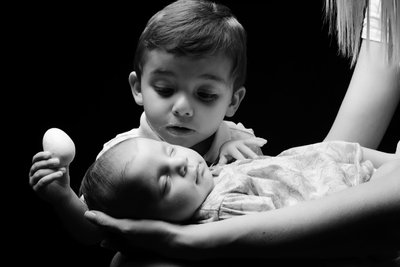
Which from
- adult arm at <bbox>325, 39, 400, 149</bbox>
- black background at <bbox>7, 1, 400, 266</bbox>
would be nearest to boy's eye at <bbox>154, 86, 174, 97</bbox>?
adult arm at <bbox>325, 39, 400, 149</bbox>

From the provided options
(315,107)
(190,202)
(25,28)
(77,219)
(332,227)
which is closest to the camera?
(332,227)

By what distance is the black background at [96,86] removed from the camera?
8.34ft

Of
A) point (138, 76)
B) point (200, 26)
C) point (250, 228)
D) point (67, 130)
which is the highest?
point (200, 26)

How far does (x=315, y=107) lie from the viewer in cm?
278

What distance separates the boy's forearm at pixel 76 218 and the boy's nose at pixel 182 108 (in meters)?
0.30

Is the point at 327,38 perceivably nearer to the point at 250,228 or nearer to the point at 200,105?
the point at 200,105

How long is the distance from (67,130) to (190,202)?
113 cm

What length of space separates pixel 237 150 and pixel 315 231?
51 cm

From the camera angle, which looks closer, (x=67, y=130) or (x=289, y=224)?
(x=289, y=224)

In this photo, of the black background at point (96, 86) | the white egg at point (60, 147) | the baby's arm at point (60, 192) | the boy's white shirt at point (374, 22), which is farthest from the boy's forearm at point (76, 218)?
the boy's white shirt at point (374, 22)

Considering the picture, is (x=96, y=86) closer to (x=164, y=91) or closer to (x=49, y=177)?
(x=164, y=91)

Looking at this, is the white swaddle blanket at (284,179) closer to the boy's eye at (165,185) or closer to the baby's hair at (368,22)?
the boy's eye at (165,185)

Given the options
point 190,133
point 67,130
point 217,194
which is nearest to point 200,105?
point 190,133

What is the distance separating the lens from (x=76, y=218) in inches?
68.7
